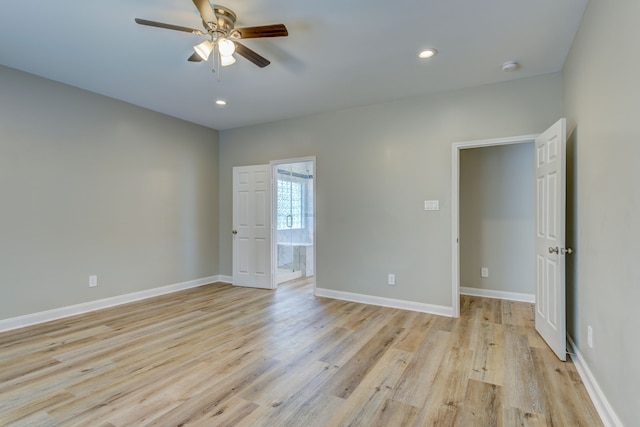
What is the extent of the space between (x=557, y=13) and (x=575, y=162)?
117 cm

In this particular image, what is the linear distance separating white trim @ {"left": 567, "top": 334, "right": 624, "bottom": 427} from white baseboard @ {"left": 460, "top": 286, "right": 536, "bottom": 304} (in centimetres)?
174

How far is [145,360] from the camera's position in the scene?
263cm

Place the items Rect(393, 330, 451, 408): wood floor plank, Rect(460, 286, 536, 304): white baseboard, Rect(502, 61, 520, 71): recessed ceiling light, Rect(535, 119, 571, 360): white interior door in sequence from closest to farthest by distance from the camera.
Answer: Rect(393, 330, 451, 408): wood floor plank
Rect(535, 119, 571, 360): white interior door
Rect(502, 61, 520, 71): recessed ceiling light
Rect(460, 286, 536, 304): white baseboard

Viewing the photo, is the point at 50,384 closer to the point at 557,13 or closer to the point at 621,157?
the point at 621,157

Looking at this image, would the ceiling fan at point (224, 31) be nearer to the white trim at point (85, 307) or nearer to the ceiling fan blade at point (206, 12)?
the ceiling fan blade at point (206, 12)

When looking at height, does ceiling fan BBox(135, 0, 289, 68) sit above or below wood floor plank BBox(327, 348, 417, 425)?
Answer: above

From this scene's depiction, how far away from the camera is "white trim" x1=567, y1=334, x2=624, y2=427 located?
1.77 m

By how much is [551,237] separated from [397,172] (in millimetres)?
1837

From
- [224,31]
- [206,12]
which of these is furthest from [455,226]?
[206,12]

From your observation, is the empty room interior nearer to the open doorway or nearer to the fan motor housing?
the fan motor housing

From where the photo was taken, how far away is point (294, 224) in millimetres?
6332

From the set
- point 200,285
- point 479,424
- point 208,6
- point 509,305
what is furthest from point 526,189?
point 200,285

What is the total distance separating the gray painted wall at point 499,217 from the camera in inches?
170

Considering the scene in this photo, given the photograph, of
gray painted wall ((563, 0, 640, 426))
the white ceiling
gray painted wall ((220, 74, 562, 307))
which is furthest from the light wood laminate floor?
the white ceiling
